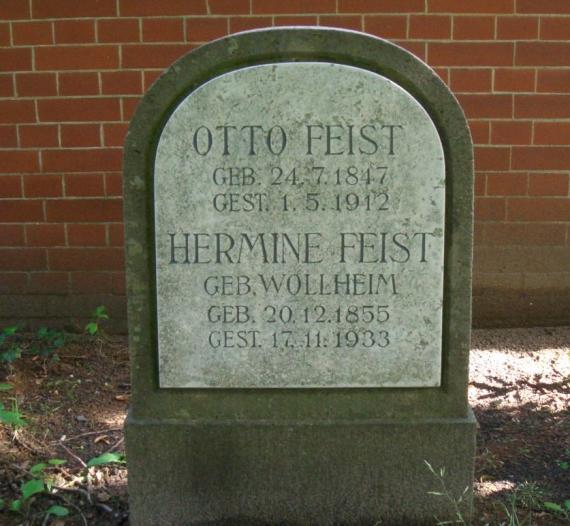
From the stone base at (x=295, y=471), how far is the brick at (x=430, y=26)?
248 cm

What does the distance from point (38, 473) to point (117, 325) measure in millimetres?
1740

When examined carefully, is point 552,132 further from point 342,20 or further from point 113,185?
point 113,185

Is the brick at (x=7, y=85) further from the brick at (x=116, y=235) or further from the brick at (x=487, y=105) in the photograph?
the brick at (x=487, y=105)

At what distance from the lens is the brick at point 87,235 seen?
4.49 m

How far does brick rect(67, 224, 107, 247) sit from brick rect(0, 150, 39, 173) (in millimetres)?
394

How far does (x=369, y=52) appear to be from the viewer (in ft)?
7.90

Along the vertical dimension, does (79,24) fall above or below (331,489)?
above

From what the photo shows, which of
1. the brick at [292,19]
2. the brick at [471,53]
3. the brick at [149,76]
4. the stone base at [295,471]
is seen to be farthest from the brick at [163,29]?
the stone base at [295,471]

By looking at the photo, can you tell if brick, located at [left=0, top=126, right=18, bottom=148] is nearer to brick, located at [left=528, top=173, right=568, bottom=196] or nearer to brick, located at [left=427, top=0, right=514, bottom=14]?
brick, located at [left=427, top=0, right=514, bottom=14]

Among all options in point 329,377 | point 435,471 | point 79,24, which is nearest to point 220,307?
point 329,377

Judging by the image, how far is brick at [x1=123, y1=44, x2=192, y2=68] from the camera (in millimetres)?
4332

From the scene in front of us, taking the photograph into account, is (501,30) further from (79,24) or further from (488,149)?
(79,24)

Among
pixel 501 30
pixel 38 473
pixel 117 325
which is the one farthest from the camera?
pixel 117 325

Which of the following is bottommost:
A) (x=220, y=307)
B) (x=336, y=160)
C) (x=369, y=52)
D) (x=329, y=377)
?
(x=329, y=377)
